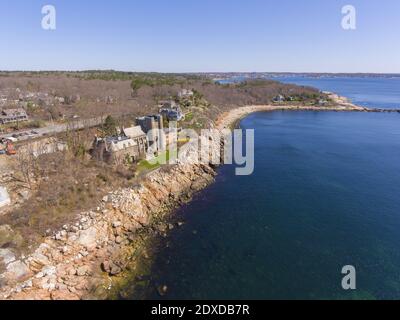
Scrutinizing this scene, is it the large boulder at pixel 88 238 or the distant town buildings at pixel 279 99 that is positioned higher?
the distant town buildings at pixel 279 99

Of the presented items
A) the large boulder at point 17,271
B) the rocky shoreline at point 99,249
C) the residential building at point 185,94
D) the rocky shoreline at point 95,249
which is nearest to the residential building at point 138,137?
the rocky shoreline at point 99,249

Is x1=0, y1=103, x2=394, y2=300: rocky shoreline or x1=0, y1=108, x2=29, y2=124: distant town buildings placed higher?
x1=0, y1=108, x2=29, y2=124: distant town buildings

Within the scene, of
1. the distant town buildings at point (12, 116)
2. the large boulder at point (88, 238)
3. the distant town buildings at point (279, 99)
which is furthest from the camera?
the distant town buildings at point (279, 99)

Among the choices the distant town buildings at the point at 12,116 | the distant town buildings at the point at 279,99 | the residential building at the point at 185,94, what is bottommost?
the distant town buildings at the point at 12,116

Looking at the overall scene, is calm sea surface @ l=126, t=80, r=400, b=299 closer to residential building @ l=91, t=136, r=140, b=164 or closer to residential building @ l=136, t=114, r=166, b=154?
residential building @ l=136, t=114, r=166, b=154

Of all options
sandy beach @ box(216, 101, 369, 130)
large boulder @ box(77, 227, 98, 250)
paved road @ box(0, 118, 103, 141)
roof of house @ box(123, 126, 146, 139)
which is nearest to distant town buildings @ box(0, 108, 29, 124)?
paved road @ box(0, 118, 103, 141)

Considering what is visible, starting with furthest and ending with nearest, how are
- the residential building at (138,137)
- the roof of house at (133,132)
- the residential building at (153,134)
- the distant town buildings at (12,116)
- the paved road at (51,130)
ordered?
the distant town buildings at (12,116) < the residential building at (153,134) < the paved road at (51,130) < the residential building at (138,137) < the roof of house at (133,132)

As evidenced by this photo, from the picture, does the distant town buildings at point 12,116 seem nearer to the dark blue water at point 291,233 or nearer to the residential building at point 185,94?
the dark blue water at point 291,233
